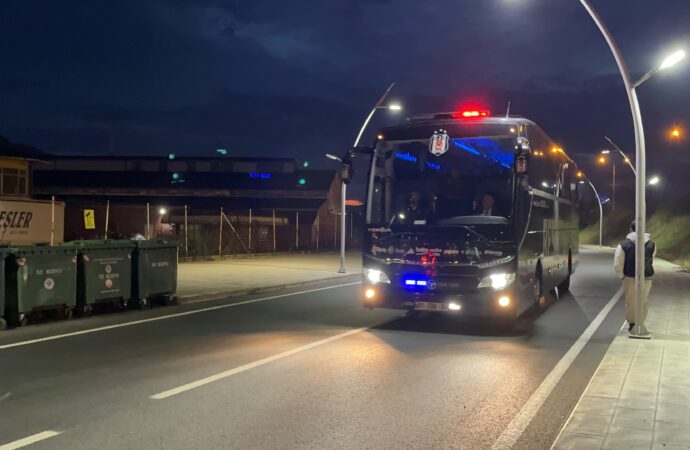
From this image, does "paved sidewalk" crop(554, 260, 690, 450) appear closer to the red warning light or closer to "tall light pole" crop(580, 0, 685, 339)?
"tall light pole" crop(580, 0, 685, 339)

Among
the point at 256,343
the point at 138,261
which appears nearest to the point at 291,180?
the point at 138,261

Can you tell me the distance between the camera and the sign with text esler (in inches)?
820

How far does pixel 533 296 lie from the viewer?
38.5 feet

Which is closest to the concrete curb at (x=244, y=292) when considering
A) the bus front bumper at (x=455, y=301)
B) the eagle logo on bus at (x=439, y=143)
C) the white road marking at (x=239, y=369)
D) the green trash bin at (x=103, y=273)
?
the green trash bin at (x=103, y=273)

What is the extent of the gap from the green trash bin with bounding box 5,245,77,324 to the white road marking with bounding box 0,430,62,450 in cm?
633

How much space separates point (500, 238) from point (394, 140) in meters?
2.44

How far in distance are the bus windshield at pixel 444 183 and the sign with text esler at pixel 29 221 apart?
14.4 meters

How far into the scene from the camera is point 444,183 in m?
10.3

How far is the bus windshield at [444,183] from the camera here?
996 centimetres

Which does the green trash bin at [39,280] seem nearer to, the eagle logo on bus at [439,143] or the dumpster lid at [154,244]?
the dumpster lid at [154,244]

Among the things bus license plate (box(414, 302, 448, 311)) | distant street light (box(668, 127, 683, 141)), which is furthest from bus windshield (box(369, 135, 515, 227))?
distant street light (box(668, 127, 683, 141))

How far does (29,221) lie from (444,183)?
653 inches

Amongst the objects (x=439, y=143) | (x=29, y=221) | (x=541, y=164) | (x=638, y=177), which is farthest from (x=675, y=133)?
(x=29, y=221)

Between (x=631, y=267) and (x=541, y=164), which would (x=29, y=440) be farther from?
(x=541, y=164)
